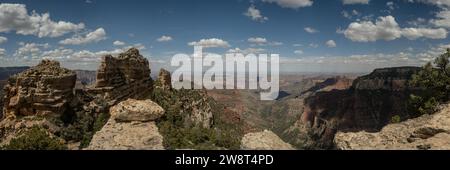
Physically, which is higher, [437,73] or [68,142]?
[437,73]

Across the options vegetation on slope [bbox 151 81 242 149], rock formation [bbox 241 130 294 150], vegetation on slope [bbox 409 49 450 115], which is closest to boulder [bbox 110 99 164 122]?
vegetation on slope [bbox 151 81 242 149]

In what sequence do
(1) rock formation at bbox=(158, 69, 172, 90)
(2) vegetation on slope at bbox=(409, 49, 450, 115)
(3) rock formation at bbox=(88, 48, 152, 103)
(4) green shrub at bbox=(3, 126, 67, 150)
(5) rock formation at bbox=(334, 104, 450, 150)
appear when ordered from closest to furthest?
1. (5) rock formation at bbox=(334, 104, 450, 150)
2. (4) green shrub at bbox=(3, 126, 67, 150)
3. (2) vegetation on slope at bbox=(409, 49, 450, 115)
4. (3) rock formation at bbox=(88, 48, 152, 103)
5. (1) rock formation at bbox=(158, 69, 172, 90)

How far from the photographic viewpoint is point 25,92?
→ 50469 millimetres

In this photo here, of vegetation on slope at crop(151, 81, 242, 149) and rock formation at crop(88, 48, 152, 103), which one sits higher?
rock formation at crop(88, 48, 152, 103)

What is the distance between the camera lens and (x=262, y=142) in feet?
105

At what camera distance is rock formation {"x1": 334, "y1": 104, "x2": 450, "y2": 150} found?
101 ft

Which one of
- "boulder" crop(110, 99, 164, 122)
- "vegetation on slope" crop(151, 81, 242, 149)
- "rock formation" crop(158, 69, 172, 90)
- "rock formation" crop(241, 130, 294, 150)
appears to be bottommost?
"vegetation on slope" crop(151, 81, 242, 149)

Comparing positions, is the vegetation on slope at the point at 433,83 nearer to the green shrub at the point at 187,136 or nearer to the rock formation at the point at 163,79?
the green shrub at the point at 187,136

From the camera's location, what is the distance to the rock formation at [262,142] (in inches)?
1232

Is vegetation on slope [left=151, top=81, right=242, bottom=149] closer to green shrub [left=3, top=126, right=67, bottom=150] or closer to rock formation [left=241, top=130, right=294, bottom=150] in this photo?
rock formation [left=241, top=130, right=294, bottom=150]

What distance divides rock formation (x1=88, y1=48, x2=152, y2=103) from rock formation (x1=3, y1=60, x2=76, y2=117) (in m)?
7.30
